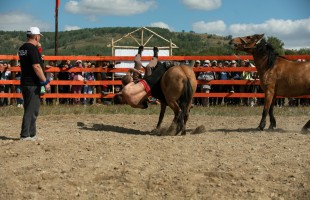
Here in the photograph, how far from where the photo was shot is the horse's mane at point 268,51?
36.6 ft

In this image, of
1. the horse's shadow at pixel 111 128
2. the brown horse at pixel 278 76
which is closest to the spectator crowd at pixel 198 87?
the horse's shadow at pixel 111 128

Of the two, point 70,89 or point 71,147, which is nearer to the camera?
point 71,147

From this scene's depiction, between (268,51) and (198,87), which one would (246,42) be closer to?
(268,51)

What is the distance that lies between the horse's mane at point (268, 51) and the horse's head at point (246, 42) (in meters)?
0.13

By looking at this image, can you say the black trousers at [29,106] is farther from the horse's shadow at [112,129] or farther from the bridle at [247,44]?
the bridle at [247,44]

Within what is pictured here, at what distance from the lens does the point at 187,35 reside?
388 ft

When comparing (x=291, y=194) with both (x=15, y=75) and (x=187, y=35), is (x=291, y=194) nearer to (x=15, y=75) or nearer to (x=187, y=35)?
(x=15, y=75)

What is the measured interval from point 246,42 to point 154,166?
5.61 m

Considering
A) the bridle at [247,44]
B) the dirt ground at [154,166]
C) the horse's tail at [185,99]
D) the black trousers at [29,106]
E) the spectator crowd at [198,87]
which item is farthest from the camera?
the spectator crowd at [198,87]

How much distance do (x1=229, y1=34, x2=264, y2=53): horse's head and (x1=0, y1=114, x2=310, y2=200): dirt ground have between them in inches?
98.1

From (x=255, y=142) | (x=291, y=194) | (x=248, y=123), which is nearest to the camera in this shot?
(x=291, y=194)

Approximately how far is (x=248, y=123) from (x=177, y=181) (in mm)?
6481

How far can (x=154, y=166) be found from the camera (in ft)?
22.9

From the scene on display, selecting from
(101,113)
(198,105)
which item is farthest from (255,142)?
(198,105)
